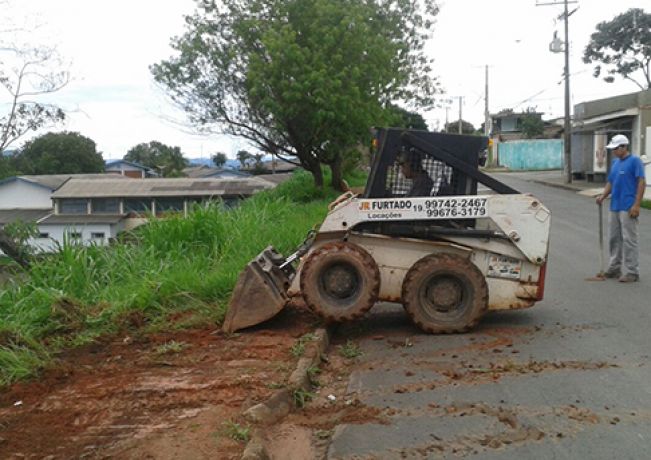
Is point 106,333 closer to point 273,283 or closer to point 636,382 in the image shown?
point 273,283

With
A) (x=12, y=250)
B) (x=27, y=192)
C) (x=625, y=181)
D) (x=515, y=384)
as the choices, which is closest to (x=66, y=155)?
(x=27, y=192)

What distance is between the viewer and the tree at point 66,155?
50.4m

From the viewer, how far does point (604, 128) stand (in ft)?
114

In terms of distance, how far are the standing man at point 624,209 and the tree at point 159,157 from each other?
65793 millimetres

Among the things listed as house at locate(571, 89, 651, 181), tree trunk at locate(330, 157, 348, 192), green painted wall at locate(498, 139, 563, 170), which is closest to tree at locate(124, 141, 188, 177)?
green painted wall at locate(498, 139, 563, 170)

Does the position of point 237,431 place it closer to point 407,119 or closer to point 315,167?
point 315,167

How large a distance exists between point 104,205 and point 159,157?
4750 cm

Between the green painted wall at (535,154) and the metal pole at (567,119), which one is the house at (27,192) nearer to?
the metal pole at (567,119)

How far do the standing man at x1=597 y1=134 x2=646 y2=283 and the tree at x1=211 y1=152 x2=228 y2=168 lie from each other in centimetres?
8039

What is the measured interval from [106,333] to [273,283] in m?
1.70

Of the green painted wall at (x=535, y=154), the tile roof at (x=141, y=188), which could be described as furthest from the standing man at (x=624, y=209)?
the green painted wall at (x=535, y=154)

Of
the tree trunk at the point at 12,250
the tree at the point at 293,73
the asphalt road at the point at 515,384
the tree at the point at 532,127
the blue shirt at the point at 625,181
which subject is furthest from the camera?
the tree at the point at 532,127

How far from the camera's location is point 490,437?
474 centimetres

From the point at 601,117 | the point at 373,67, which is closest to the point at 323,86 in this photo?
the point at 373,67
